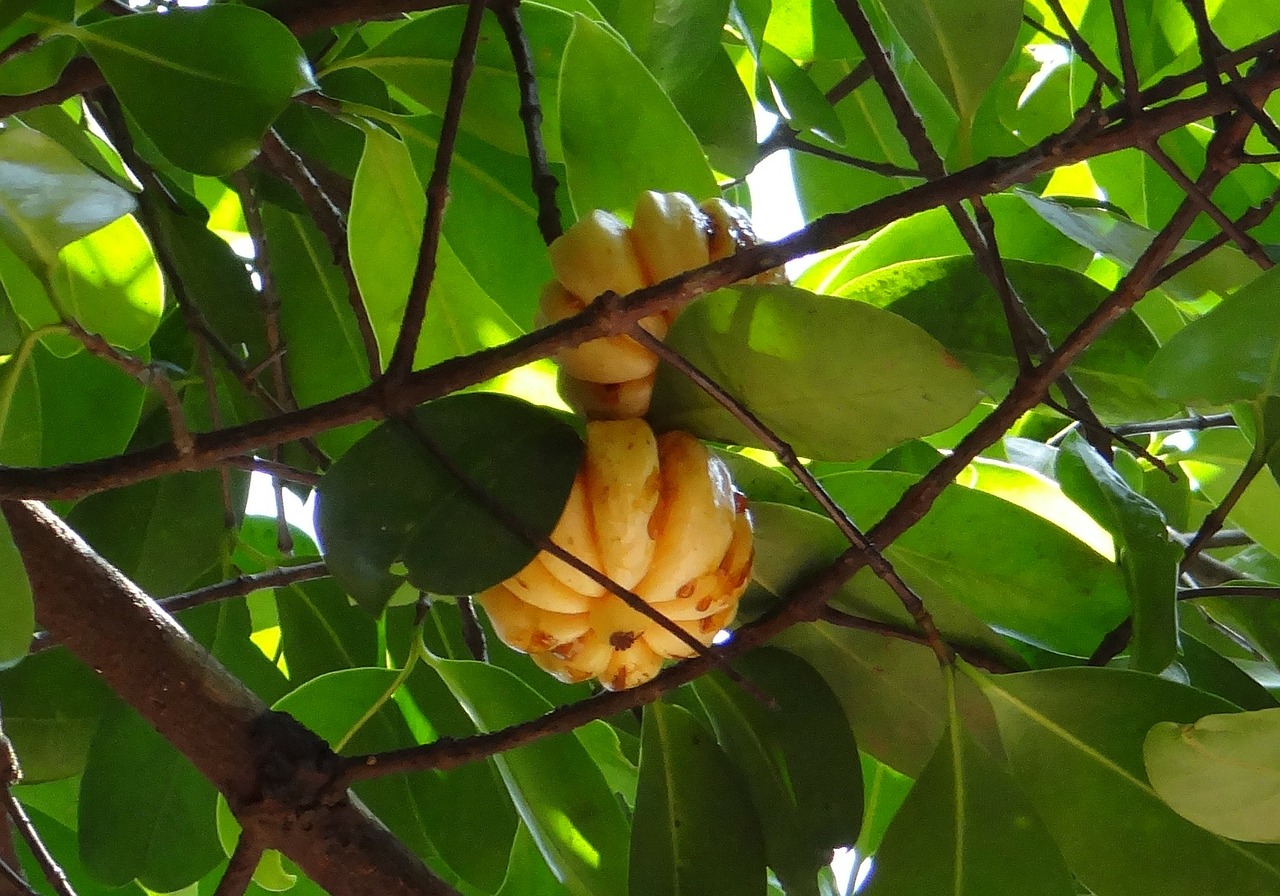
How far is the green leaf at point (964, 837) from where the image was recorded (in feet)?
1.60

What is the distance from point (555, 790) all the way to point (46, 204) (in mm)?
346

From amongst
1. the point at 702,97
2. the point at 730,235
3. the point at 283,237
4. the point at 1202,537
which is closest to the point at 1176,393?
the point at 1202,537

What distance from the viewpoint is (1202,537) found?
0.52 metres

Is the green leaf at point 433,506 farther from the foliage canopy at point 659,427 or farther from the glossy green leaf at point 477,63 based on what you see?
the glossy green leaf at point 477,63

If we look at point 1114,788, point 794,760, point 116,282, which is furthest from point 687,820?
point 116,282

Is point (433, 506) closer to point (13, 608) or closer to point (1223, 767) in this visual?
point (13, 608)

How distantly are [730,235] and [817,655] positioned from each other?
21 cm

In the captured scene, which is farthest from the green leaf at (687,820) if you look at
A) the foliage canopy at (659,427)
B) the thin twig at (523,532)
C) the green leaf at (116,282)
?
the green leaf at (116,282)

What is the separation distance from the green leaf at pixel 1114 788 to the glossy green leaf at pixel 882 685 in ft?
0.21

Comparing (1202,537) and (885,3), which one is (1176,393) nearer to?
(1202,537)

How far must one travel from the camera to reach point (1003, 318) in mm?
539

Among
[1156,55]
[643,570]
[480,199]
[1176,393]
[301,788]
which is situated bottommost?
[301,788]

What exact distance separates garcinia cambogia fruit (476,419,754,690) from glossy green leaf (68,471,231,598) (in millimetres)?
302

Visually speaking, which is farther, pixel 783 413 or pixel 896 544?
pixel 896 544
